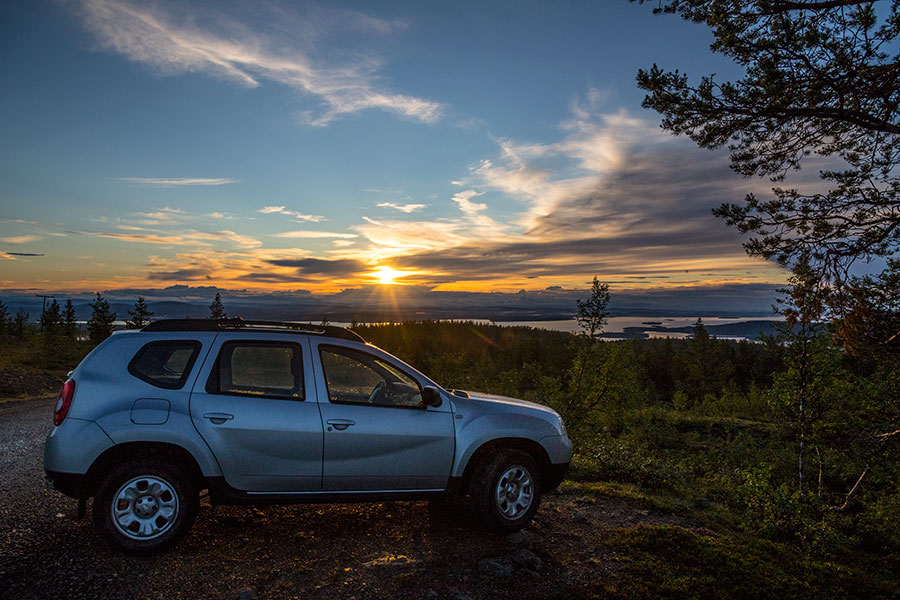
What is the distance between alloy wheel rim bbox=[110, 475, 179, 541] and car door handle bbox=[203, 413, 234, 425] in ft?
2.15

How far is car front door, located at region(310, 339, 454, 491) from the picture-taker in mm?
4789

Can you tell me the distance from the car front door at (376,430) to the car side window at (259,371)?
26 centimetres

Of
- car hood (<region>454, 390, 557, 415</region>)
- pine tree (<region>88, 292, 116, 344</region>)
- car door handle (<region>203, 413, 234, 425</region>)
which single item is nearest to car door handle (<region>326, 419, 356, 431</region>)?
car door handle (<region>203, 413, 234, 425</region>)

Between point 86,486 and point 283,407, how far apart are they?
1764 millimetres

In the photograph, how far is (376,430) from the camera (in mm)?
4891

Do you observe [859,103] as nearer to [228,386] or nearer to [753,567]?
[753,567]

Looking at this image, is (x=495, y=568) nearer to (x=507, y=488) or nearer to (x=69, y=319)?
(x=507, y=488)

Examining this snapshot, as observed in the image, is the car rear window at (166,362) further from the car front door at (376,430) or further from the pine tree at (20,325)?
the pine tree at (20,325)

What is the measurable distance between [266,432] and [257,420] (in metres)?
0.14

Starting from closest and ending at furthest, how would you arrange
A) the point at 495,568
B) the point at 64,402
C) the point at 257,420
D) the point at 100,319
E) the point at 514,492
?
1. the point at 64,402
2. the point at 495,568
3. the point at 257,420
4. the point at 514,492
5. the point at 100,319

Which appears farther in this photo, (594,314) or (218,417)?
(594,314)

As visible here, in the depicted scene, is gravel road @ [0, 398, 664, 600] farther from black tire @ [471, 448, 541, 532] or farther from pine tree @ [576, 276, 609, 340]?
pine tree @ [576, 276, 609, 340]

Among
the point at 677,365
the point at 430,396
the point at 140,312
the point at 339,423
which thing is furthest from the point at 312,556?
the point at 677,365

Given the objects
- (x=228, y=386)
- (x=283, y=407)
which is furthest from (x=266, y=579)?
(x=228, y=386)
